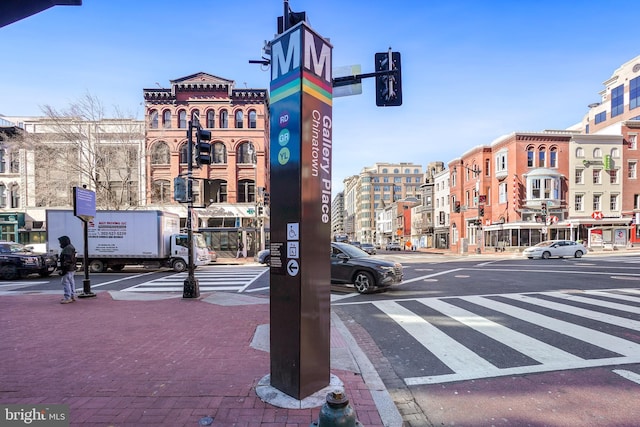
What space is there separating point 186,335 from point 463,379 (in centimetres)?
462

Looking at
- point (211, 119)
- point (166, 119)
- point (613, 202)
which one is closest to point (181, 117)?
point (166, 119)

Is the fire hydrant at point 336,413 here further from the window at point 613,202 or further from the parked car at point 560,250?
the window at point 613,202

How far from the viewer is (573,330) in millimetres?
6203

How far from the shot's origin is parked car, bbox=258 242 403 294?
10.6 meters

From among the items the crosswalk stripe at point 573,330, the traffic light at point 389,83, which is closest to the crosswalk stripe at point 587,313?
the crosswalk stripe at point 573,330

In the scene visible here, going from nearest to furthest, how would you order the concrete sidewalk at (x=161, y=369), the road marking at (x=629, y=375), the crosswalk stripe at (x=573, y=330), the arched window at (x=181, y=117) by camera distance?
the concrete sidewalk at (x=161, y=369)
the road marking at (x=629, y=375)
the crosswalk stripe at (x=573, y=330)
the arched window at (x=181, y=117)

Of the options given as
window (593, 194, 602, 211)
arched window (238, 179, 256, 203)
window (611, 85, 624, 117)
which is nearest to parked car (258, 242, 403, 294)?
arched window (238, 179, 256, 203)

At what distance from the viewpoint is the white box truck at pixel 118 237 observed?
17.6m

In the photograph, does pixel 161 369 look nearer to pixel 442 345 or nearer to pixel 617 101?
pixel 442 345

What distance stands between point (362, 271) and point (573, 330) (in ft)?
19.0

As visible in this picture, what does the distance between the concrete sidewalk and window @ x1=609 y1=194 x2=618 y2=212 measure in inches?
1831

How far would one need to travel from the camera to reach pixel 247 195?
109ft

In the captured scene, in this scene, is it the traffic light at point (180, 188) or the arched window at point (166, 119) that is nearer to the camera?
the traffic light at point (180, 188)

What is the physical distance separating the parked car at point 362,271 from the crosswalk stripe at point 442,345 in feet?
8.26
